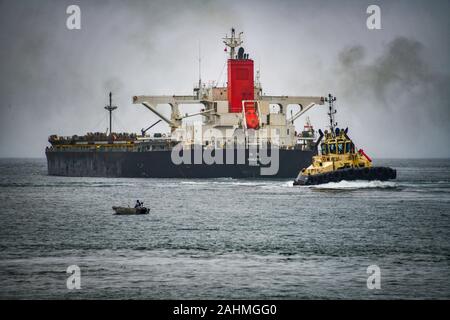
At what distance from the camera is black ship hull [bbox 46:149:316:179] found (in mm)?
97625

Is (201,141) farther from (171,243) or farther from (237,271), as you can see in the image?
(237,271)

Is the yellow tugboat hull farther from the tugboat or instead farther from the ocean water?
the ocean water

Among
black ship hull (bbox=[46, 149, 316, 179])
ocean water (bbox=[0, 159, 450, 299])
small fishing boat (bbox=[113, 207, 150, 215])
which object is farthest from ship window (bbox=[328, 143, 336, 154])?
small fishing boat (bbox=[113, 207, 150, 215])

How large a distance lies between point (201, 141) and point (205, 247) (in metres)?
59.3

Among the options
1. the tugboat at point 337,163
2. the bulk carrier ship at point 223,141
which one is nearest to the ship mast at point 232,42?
the bulk carrier ship at point 223,141

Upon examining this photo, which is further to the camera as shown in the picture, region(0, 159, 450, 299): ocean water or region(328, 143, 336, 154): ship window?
region(328, 143, 336, 154): ship window

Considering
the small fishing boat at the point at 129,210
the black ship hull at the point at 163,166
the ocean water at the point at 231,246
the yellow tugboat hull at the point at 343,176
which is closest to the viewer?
the ocean water at the point at 231,246

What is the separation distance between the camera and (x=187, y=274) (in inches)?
1401

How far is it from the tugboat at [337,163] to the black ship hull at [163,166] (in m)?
16.8

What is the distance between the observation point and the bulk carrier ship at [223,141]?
97.8 meters

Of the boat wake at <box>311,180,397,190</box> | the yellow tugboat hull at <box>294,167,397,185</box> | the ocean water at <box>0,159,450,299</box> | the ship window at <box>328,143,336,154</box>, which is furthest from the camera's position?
the ship window at <box>328,143,336,154</box>

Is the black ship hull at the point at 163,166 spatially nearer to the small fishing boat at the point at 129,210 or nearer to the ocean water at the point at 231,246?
the ocean water at the point at 231,246

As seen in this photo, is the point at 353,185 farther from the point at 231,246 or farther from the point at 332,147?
the point at 231,246
